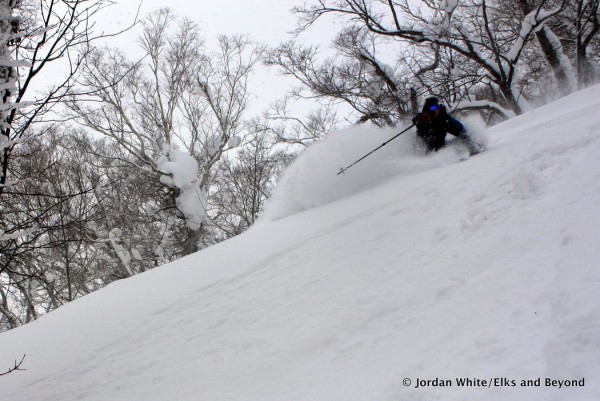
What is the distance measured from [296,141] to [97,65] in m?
9.64

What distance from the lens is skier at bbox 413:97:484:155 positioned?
679 centimetres

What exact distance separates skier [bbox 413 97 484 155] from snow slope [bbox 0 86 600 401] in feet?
4.99

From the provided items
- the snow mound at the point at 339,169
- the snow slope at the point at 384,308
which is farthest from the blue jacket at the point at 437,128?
the snow slope at the point at 384,308

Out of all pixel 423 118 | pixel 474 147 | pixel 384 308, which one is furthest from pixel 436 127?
pixel 384 308

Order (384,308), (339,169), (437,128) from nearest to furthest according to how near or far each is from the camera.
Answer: (384,308)
(437,128)
(339,169)

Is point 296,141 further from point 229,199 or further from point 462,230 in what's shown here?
point 462,230

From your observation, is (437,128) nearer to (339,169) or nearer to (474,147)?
(474,147)

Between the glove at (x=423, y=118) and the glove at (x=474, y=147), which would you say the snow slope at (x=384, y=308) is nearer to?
the glove at (x=474, y=147)

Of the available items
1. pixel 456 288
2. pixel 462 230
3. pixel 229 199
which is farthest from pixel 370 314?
pixel 229 199

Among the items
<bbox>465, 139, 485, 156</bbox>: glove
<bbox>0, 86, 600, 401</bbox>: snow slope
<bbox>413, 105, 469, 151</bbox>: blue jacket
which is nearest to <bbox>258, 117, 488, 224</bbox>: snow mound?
<bbox>413, 105, 469, 151</bbox>: blue jacket

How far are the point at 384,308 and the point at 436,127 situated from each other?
209 inches

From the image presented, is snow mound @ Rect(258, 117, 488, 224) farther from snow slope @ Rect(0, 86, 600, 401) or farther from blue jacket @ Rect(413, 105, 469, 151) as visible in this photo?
snow slope @ Rect(0, 86, 600, 401)

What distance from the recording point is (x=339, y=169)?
7.53 meters

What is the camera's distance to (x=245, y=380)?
8.55ft
